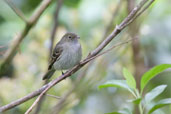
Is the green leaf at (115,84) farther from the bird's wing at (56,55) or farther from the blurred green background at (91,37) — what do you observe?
the bird's wing at (56,55)

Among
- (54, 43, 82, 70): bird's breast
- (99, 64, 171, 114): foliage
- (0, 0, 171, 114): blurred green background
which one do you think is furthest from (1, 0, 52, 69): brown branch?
(54, 43, 82, 70): bird's breast

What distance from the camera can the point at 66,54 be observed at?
3770 mm

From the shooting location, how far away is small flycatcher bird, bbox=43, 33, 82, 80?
3.57 metres

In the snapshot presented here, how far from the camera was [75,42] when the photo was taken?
3.88 m

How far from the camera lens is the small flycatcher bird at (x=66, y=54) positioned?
3.57m

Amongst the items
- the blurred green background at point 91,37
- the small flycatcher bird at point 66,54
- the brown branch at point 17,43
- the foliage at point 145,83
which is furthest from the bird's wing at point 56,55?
the brown branch at point 17,43

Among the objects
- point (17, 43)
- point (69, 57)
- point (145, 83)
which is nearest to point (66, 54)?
point (69, 57)

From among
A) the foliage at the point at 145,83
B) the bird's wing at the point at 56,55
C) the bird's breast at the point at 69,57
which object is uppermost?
the bird's wing at the point at 56,55

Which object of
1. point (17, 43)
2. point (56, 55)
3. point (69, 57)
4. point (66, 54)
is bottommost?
point (17, 43)

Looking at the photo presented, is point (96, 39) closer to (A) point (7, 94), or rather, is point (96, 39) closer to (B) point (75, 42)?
(B) point (75, 42)

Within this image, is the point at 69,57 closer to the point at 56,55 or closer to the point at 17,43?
the point at 56,55

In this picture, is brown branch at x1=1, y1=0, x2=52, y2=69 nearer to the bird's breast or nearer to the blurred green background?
the blurred green background

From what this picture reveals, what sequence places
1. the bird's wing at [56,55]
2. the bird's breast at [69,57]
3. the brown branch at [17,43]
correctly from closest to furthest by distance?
the brown branch at [17,43], the bird's breast at [69,57], the bird's wing at [56,55]

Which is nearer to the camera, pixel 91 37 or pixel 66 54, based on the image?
pixel 66 54
